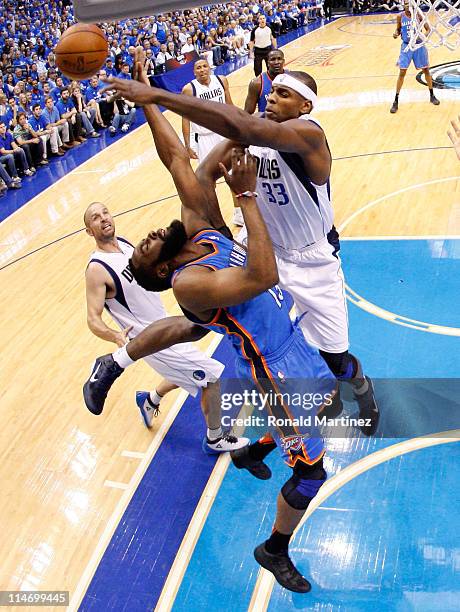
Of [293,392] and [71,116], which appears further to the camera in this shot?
[71,116]

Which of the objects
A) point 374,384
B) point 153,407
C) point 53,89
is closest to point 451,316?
point 374,384

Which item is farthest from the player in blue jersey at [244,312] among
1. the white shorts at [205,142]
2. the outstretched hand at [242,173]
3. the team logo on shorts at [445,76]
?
the team logo on shorts at [445,76]

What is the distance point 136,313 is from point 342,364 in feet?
4.81

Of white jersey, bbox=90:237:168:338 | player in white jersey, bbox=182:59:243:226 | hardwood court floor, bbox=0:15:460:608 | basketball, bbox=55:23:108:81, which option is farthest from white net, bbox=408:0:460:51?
white jersey, bbox=90:237:168:338

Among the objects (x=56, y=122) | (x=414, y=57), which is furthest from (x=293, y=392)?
(x=56, y=122)

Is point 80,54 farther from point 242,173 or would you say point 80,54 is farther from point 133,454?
point 133,454

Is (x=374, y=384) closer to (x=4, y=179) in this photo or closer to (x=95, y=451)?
(x=95, y=451)

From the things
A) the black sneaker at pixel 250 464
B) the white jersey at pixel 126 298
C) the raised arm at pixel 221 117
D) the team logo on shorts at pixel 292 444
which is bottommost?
the black sneaker at pixel 250 464

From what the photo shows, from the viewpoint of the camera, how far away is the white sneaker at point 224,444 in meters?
4.58

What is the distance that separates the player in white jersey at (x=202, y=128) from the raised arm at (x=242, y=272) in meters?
4.80

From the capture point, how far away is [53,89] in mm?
13609

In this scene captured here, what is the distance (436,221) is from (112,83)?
18.7ft

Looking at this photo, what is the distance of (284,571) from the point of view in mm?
3566

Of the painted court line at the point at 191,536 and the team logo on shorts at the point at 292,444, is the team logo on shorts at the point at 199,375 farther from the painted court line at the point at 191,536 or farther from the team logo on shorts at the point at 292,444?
the team logo on shorts at the point at 292,444
